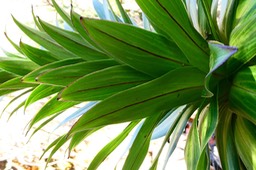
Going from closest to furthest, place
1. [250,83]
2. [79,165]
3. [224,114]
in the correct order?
[250,83], [224,114], [79,165]

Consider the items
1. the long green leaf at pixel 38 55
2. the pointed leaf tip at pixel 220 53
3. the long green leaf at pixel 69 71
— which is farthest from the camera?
the long green leaf at pixel 38 55

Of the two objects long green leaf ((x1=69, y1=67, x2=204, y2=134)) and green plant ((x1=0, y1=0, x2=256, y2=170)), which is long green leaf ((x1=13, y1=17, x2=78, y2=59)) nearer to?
green plant ((x1=0, y1=0, x2=256, y2=170))

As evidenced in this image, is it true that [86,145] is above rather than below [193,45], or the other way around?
below

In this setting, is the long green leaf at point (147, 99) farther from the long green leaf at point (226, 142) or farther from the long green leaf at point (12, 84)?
the long green leaf at point (12, 84)

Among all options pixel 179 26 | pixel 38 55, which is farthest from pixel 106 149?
pixel 179 26

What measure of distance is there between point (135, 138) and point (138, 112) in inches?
5.1

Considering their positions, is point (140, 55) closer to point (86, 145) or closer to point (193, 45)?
point (193, 45)

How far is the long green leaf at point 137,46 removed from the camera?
43cm

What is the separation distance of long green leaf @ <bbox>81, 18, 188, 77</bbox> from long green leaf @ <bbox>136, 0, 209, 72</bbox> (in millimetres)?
21

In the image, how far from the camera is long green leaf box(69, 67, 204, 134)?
0.46m

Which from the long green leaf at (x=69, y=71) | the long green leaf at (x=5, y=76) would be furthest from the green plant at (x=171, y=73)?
the long green leaf at (x=5, y=76)

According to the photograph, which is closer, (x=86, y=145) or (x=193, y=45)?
(x=193, y=45)

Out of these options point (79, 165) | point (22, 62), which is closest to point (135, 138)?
point (22, 62)

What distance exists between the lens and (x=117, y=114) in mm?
475
